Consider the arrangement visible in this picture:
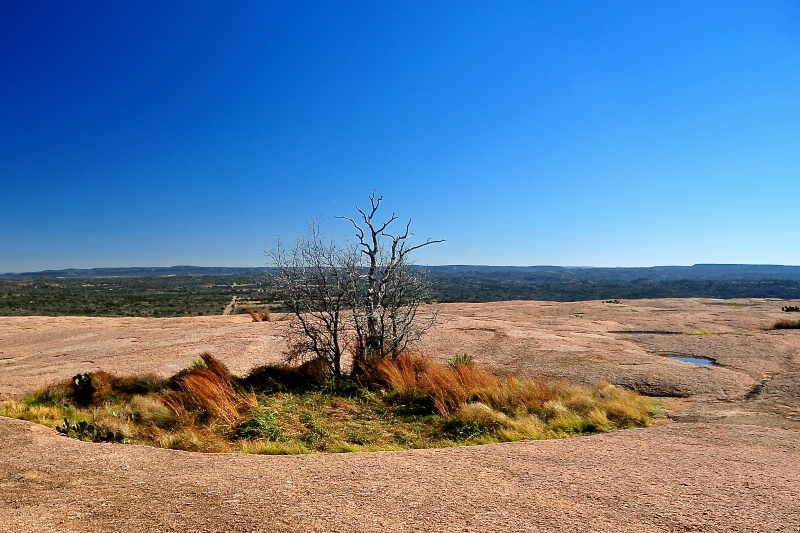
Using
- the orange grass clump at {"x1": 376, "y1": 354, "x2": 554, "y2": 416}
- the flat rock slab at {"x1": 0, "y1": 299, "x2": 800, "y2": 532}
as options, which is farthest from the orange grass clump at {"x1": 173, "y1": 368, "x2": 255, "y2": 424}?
the orange grass clump at {"x1": 376, "y1": 354, "x2": 554, "y2": 416}

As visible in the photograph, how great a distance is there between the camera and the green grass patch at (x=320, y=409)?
7352 mm

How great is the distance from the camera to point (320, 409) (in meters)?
9.16

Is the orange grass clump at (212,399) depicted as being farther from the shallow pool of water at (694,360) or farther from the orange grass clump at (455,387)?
the shallow pool of water at (694,360)

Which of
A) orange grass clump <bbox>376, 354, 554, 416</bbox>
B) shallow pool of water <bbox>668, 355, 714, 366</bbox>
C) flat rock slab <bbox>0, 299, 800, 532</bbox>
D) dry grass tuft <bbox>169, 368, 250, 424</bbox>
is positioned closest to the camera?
flat rock slab <bbox>0, 299, 800, 532</bbox>

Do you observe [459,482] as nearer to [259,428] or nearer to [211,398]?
[259,428]

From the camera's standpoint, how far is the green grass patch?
7352 mm

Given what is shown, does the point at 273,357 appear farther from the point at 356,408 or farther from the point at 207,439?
the point at 207,439

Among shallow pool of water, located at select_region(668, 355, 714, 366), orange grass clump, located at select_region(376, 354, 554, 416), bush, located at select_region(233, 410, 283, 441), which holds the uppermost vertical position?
orange grass clump, located at select_region(376, 354, 554, 416)

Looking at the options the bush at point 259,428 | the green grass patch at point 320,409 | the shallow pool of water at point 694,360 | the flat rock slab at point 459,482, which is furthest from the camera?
the shallow pool of water at point 694,360

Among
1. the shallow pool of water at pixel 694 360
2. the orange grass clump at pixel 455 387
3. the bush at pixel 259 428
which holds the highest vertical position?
the orange grass clump at pixel 455 387

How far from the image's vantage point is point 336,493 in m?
4.79

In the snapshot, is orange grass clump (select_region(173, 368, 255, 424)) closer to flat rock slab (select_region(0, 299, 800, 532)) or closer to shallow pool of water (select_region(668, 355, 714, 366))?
flat rock slab (select_region(0, 299, 800, 532))

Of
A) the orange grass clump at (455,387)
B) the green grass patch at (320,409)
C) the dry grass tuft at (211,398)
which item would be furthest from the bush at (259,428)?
the orange grass clump at (455,387)

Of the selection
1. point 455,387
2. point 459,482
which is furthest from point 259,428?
point 459,482
